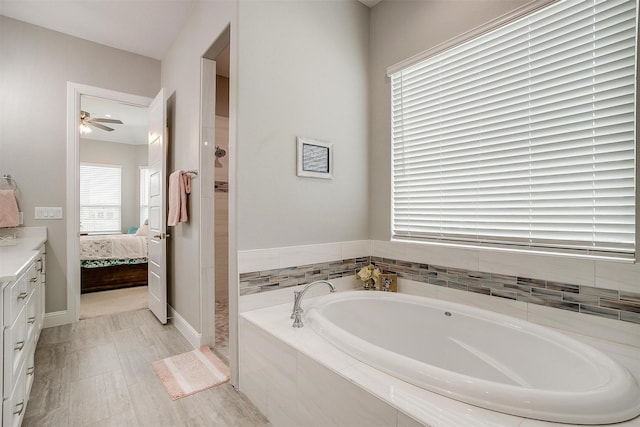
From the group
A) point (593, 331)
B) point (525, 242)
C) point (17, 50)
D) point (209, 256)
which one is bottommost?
point (593, 331)

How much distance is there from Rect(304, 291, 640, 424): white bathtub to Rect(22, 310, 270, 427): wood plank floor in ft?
2.47

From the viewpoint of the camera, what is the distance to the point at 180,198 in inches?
102

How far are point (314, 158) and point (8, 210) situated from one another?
106 inches

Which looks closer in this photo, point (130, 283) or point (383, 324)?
point (383, 324)

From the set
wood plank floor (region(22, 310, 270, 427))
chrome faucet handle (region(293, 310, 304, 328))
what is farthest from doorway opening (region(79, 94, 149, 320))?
chrome faucet handle (region(293, 310, 304, 328))

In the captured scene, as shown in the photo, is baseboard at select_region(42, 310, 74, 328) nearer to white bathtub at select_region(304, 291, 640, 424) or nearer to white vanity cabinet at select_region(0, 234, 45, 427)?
white vanity cabinet at select_region(0, 234, 45, 427)

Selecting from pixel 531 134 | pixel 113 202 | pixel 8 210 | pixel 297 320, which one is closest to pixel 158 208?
pixel 8 210

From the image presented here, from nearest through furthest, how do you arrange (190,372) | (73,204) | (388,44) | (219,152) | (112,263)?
(190,372) → (388,44) → (73,204) → (219,152) → (112,263)

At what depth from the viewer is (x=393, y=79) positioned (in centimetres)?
241

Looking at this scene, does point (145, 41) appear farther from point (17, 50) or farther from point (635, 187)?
point (635, 187)

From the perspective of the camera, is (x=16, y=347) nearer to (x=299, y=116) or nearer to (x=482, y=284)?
(x=299, y=116)

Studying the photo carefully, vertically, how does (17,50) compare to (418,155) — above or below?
above

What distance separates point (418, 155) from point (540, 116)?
0.77 metres

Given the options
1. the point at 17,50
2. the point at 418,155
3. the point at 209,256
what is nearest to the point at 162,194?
the point at 209,256
